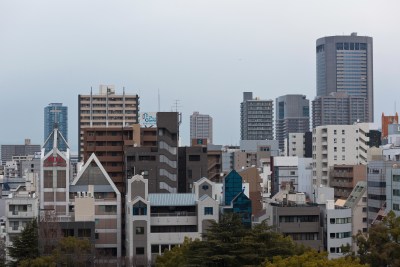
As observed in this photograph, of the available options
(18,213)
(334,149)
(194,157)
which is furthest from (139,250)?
(334,149)

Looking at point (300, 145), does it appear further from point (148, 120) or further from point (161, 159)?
point (161, 159)

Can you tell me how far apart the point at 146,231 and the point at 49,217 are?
753cm

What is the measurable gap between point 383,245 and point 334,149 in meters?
63.2

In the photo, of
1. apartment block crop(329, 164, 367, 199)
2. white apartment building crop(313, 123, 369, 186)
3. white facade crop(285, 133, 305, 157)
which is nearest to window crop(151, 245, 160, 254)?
apartment block crop(329, 164, 367, 199)

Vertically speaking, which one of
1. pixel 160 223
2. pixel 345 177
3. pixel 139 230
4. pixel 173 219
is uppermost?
pixel 345 177

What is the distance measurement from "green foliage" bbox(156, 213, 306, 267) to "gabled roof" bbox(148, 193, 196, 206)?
2033cm

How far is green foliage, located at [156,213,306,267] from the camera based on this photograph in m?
46.0

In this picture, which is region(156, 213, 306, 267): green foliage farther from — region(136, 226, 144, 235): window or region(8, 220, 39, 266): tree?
region(136, 226, 144, 235): window

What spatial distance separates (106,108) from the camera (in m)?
153

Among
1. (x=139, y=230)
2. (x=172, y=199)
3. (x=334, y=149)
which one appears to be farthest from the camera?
(x=334, y=149)

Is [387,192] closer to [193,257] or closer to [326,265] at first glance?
[193,257]

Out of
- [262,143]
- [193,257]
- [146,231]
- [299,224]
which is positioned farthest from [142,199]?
[262,143]

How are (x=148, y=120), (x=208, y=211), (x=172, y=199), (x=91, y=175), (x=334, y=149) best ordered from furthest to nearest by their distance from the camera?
(x=334, y=149) → (x=148, y=120) → (x=91, y=175) → (x=172, y=199) → (x=208, y=211)

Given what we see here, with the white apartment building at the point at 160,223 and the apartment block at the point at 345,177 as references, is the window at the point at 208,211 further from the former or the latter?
the apartment block at the point at 345,177
